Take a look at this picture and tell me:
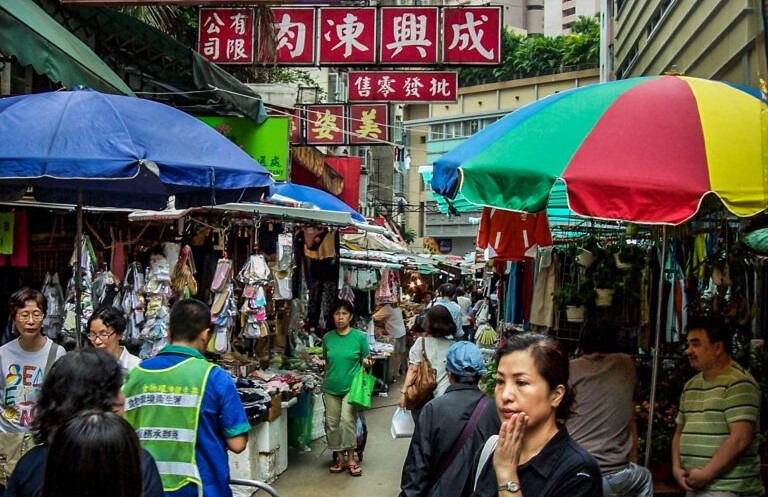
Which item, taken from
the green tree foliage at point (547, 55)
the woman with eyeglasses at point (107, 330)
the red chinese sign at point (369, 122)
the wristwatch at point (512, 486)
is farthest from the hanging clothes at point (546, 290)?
the green tree foliage at point (547, 55)

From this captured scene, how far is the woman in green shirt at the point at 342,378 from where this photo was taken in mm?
9070

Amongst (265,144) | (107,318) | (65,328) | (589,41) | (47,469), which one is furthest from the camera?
(589,41)

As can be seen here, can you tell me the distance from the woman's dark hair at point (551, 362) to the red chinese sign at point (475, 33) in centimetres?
906

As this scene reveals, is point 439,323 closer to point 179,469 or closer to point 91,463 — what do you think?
point 179,469

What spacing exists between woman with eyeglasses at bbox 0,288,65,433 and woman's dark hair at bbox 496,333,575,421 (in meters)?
3.30

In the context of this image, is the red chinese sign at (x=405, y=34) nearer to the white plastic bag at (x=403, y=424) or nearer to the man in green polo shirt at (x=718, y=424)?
the white plastic bag at (x=403, y=424)

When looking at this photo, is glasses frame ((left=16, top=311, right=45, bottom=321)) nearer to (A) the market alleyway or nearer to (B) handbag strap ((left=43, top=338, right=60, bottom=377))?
(B) handbag strap ((left=43, top=338, right=60, bottom=377))

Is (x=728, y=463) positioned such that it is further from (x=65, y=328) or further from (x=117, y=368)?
(x=65, y=328)

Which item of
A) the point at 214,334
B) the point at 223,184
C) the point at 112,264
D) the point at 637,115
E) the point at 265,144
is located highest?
the point at 265,144

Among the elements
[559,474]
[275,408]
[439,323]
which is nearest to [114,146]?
[559,474]

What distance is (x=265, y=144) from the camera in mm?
11422

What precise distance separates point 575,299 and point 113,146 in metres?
4.25

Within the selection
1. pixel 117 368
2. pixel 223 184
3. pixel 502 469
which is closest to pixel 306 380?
pixel 223 184

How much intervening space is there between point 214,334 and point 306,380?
2122mm
